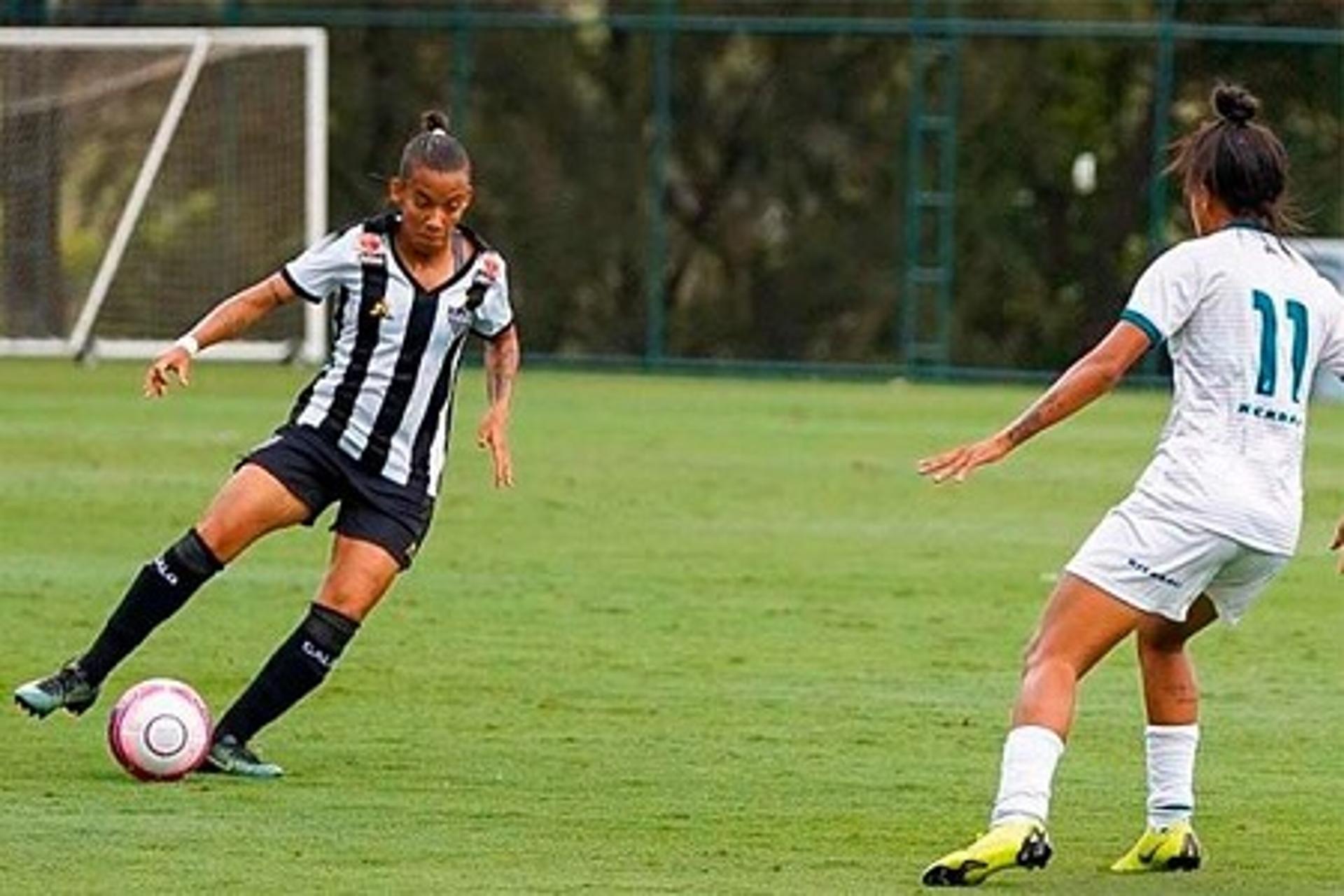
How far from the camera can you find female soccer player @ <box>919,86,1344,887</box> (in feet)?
26.8

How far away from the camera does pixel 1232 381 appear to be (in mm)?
8258

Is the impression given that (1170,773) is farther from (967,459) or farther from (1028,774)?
(967,459)

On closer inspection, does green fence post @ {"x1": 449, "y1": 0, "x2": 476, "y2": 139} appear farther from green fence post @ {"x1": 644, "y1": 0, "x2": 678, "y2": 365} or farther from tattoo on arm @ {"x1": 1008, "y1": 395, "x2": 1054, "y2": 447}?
tattoo on arm @ {"x1": 1008, "y1": 395, "x2": 1054, "y2": 447}

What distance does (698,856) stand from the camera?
343 inches

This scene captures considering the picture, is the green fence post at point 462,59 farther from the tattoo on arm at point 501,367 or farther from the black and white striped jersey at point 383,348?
the black and white striped jersey at point 383,348

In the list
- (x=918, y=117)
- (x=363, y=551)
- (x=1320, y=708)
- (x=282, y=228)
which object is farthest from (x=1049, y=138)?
(x=363, y=551)

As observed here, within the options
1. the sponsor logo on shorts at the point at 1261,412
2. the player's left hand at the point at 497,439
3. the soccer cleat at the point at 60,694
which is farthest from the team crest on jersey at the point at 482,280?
the sponsor logo on shorts at the point at 1261,412

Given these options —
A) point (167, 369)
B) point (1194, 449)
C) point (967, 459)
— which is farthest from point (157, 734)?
point (1194, 449)

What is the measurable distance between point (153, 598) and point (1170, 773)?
9.38 ft

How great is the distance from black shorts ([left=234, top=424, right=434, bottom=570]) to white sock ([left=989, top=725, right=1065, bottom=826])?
2332mm

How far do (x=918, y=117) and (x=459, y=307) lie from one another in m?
23.8

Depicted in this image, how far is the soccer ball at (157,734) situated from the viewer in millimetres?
9750

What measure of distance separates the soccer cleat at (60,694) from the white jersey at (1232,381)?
10.3 ft

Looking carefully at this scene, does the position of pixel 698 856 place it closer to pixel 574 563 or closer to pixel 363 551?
pixel 363 551
